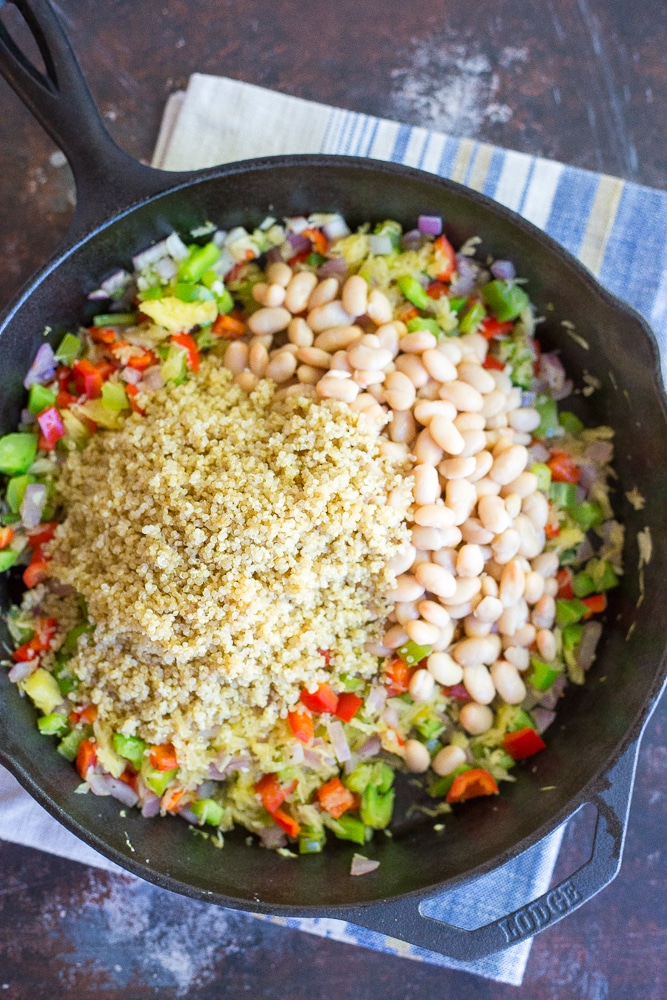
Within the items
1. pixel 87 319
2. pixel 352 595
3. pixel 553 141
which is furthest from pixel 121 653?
pixel 553 141

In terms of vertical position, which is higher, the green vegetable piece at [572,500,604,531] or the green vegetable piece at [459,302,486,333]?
the green vegetable piece at [459,302,486,333]

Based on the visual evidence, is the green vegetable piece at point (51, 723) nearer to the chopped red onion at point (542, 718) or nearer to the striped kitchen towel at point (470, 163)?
the striped kitchen towel at point (470, 163)

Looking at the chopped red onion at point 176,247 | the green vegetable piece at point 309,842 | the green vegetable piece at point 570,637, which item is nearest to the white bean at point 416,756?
the green vegetable piece at point 309,842

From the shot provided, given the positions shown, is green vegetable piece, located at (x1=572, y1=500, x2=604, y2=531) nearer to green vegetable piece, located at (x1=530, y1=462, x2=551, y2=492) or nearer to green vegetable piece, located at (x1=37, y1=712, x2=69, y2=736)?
green vegetable piece, located at (x1=530, y1=462, x2=551, y2=492)

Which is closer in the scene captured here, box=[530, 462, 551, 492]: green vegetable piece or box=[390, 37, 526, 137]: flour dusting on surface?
box=[530, 462, 551, 492]: green vegetable piece

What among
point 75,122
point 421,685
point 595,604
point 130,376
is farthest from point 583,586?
point 75,122

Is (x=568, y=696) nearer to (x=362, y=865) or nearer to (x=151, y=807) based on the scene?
(x=362, y=865)

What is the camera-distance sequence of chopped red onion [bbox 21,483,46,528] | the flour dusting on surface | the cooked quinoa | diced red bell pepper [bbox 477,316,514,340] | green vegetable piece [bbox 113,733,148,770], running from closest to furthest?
the cooked quinoa, green vegetable piece [bbox 113,733,148,770], chopped red onion [bbox 21,483,46,528], diced red bell pepper [bbox 477,316,514,340], the flour dusting on surface

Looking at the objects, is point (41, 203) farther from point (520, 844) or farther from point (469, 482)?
point (520, 844)

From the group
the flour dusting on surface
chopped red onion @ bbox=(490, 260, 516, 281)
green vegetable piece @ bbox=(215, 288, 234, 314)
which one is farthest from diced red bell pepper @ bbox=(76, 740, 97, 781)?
the flour dusting on surface
